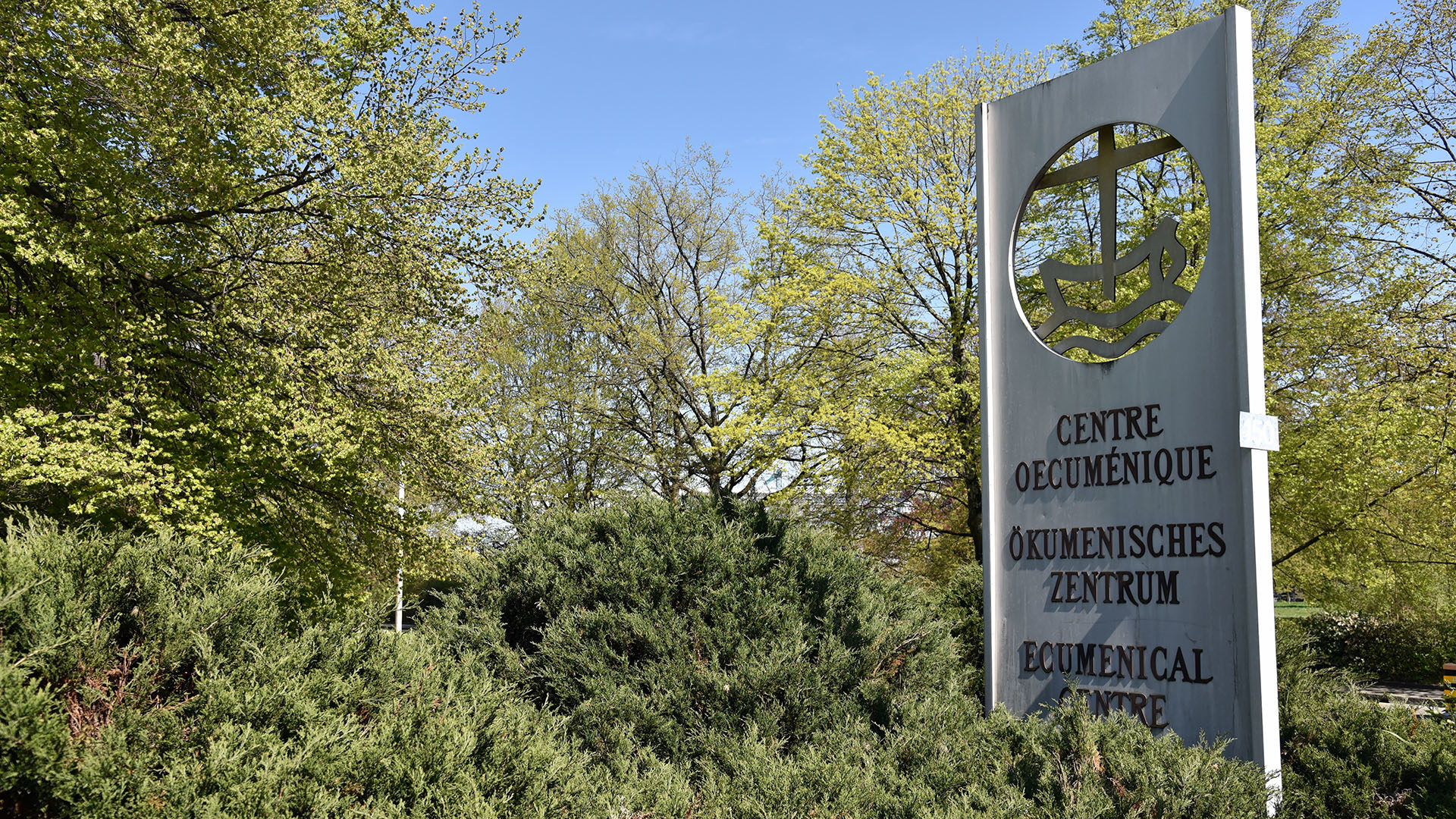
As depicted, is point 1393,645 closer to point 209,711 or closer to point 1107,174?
point 1107,174

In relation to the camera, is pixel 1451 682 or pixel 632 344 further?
pixel 632 344

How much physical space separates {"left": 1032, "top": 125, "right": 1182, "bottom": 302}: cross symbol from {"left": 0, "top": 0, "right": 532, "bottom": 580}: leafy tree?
299 inches

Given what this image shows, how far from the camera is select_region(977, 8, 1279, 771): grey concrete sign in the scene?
4.28 m

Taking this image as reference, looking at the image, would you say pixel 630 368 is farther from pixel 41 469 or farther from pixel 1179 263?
pixel 1179 263

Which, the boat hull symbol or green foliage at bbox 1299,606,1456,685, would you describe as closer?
the boat hull symbol

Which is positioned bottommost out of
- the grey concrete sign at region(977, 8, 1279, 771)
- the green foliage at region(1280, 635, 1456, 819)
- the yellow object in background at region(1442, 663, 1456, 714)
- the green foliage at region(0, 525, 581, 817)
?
the yellow object in background at region(1442, 663, 1456, 714)

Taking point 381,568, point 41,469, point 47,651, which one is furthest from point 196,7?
point 47,651

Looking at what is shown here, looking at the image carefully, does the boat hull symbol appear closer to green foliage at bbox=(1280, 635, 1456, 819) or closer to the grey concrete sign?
the grey concrete sign

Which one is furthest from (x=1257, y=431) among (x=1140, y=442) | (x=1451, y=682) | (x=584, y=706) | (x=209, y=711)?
(x=1451, y=682)

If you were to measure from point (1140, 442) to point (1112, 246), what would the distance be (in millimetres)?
1255

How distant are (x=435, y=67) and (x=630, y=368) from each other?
1060 cm

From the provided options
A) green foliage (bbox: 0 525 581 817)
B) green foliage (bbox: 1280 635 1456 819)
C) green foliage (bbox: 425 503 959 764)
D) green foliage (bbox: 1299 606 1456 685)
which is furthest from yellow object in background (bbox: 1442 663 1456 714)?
green foliage (bbox: 0 525 581 817)

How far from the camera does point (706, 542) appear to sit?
430 cm

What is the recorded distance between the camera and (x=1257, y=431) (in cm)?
425
